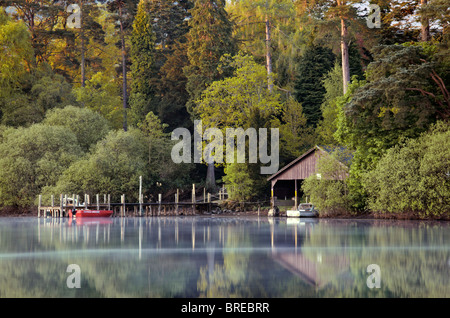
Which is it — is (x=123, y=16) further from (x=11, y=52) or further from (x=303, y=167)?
(x=303, y=167)

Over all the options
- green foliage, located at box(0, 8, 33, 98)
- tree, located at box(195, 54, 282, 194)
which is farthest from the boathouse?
green foliage, located at box(0, 8, 33, 98)

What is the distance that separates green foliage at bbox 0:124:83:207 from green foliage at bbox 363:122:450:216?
2953cm

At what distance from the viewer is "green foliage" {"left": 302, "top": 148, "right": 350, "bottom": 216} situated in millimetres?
43406

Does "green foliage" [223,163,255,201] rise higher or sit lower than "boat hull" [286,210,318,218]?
higher

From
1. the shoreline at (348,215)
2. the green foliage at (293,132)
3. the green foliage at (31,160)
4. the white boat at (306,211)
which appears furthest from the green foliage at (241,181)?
the green foliage at (31,160)

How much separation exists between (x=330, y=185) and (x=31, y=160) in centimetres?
2808

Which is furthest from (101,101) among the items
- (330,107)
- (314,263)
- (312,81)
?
(314,263)

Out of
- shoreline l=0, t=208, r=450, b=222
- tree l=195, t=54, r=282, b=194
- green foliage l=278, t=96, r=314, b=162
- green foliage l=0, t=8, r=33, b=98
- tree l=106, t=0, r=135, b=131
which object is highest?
tree l=106, t=0, r=135, b=131

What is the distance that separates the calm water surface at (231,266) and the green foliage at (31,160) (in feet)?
106

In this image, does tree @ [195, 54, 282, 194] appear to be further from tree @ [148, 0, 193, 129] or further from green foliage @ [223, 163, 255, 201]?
tree @ [148, 0, 193, 129]

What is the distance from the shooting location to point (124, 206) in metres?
54.1

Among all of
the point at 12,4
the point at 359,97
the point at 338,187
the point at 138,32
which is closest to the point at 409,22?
the point at 359,97

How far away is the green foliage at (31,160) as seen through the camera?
2185 inches

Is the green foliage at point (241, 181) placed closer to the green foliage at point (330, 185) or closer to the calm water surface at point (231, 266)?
the green foliage at point (330, 185)
